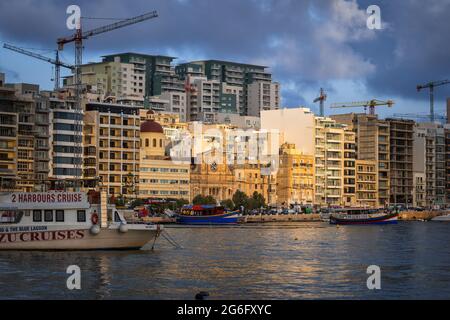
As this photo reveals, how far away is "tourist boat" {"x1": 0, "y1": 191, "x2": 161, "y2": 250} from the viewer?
6381 centimetres

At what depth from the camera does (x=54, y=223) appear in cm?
6406

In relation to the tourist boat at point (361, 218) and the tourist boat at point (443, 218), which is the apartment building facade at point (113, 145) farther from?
the tourist boat at point (443, 218)

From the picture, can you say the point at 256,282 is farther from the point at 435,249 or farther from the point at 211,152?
the point at 211,152

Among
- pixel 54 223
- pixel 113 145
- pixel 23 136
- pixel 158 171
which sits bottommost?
pixel 54 223

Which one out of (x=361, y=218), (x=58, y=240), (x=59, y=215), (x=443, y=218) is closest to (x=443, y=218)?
(x=443, y=218)

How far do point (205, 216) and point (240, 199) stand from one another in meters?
38.8

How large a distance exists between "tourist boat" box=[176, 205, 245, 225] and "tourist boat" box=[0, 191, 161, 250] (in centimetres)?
8346

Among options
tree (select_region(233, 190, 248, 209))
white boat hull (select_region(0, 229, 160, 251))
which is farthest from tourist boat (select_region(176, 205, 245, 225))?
white boat hull (select_region(0, 229, 160, 251))

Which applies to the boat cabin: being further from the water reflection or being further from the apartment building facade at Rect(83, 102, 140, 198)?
the water reflection

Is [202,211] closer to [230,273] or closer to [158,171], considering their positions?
[158,171]

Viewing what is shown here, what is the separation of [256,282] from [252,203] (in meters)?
139

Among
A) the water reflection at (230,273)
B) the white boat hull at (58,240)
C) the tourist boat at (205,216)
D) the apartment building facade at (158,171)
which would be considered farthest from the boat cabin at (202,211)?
the white boat hull at (58,240)
